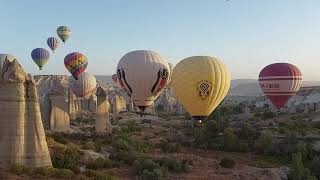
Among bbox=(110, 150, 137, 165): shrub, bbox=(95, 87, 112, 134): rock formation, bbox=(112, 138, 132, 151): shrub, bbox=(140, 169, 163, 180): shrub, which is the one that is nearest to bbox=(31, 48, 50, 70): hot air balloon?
bbox=(95, 87, 112, 134): rock formation

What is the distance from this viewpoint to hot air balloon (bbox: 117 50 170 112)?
79.6ft

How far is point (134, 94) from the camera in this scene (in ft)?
81.6

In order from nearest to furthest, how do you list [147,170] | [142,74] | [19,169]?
1. [19,169]
2. [142,74]
3. [147,170]

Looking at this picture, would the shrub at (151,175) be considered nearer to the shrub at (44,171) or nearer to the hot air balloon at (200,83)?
the hot air balloon at (200,83)

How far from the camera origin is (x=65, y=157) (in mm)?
24453

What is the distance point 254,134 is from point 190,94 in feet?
70.6

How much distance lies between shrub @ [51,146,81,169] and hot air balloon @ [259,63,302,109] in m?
13.2

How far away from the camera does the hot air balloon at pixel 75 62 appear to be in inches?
2127

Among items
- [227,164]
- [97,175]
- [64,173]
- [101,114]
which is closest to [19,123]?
[64,173]

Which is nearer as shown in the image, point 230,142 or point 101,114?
point 230,142

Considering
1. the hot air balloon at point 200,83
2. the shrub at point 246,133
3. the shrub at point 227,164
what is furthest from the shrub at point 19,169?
the shrub at point 246,133

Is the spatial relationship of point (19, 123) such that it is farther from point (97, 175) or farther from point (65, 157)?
point (97, 175)

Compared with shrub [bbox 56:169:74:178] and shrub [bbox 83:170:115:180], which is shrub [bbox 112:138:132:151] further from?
shrub [bbox 56:169:74:178]

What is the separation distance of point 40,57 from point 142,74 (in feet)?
141
